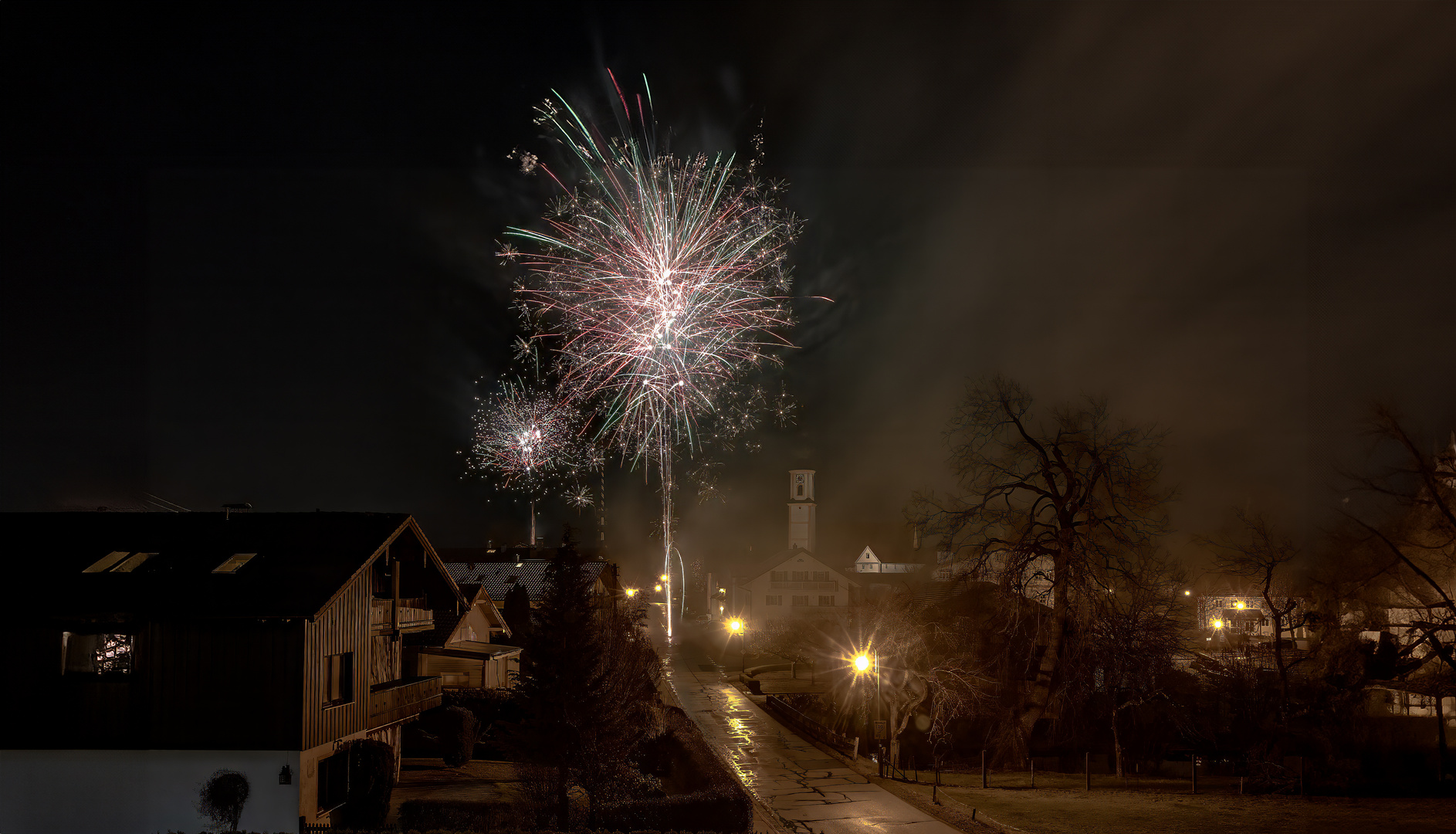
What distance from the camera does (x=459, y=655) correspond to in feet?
114

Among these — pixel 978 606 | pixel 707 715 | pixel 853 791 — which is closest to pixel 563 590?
pixel 853 791

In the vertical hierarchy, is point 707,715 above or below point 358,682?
below

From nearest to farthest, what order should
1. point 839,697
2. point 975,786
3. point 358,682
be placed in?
1. point 358,682
2. point 975,786
3. point 839,697

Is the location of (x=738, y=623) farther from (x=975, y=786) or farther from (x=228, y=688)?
(x=228, y=688)

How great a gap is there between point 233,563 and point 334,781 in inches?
218

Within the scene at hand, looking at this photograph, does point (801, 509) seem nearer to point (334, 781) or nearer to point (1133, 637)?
point (1133, 637)

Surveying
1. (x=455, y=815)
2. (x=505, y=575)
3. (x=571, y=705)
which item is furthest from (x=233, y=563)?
(x=505, y=575)

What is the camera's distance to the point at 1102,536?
94.8 feet

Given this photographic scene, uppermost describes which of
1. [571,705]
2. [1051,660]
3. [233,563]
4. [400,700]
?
[233,563]

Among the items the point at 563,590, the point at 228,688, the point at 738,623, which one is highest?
the point at 563,590

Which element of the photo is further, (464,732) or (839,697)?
(839,697)

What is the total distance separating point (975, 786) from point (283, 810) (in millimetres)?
17444

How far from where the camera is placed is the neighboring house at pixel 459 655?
3412 cm

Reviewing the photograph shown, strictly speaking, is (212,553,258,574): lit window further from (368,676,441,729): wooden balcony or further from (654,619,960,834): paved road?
(654,619,960,834): paved road
